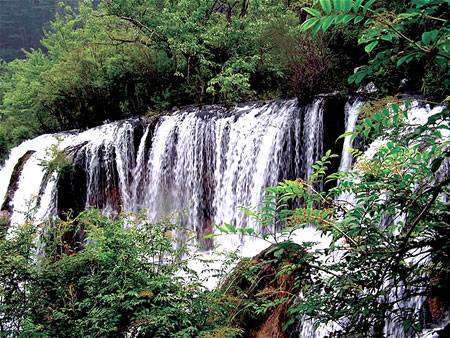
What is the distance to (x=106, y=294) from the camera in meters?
4.36

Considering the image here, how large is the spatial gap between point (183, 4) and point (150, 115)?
3935 millimetres

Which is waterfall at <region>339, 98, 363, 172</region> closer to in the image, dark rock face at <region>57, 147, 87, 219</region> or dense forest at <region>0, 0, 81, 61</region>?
dark rock face at <region>57, 147, 87, 219</region>

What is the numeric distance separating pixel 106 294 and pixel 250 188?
5180 millimetres

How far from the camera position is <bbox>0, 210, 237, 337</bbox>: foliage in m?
4.01

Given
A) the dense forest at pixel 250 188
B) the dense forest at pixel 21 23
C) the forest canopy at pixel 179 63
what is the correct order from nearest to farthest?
the dense forest at pixel 250 188, the forest canopy at pixel 179 63, the dense forest at pixel 21 23

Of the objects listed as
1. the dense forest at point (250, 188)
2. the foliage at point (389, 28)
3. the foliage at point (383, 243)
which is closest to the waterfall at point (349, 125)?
the dense forest at point (250, 188)

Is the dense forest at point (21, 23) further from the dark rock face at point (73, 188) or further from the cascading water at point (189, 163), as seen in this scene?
the dark rock face at point (73, 188)

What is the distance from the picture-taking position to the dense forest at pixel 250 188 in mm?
1781

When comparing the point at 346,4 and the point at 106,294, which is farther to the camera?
the point at 106,294

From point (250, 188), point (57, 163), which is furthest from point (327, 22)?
point (57, 163)

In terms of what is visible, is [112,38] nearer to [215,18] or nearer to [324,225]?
[215,18]

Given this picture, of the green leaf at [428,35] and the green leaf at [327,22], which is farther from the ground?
the green leaf at [327,22]

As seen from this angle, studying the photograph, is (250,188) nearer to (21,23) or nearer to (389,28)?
(389,28)

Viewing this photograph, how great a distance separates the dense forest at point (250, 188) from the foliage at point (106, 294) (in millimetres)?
19
